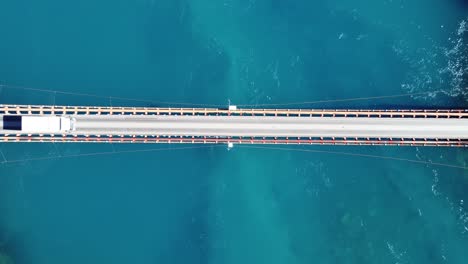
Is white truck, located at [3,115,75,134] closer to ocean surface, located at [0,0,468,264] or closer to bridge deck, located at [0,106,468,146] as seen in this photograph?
bridge deck, located at [0,106,468,146]

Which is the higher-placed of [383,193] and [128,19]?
[128,19]

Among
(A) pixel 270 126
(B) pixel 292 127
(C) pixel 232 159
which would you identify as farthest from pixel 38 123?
(B) pixel 292 127

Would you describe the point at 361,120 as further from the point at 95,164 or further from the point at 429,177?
the point at 95,164

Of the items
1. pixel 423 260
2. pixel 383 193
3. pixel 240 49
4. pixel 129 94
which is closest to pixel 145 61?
pixel 129 94

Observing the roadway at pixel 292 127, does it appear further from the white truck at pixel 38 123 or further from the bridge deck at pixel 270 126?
the white truck at pixel 38 123

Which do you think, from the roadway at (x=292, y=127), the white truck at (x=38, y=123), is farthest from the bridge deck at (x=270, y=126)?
the white truck at (x=38, y=123)
